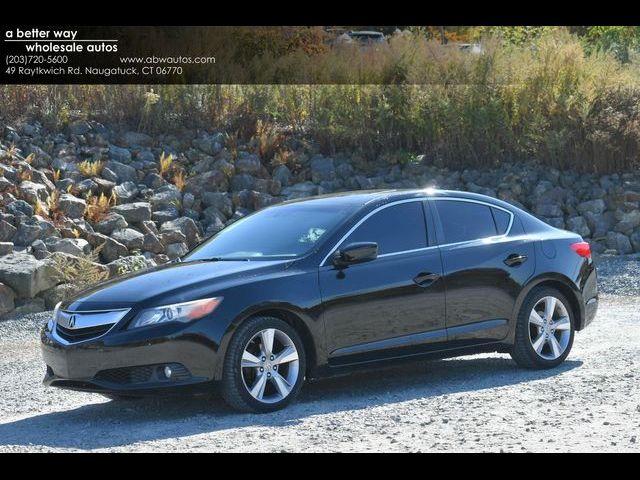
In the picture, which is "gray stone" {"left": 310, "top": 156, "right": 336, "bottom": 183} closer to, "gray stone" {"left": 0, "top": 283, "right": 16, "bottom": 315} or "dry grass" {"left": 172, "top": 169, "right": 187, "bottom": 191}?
"dry grass" {"left": 172, "top": 169, "right": 187, "bottom": 191}

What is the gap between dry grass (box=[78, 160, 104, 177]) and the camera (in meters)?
19.6

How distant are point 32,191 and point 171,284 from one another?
384 inches

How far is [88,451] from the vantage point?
Result: 750cm

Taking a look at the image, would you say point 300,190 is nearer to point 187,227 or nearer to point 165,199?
point 165,199

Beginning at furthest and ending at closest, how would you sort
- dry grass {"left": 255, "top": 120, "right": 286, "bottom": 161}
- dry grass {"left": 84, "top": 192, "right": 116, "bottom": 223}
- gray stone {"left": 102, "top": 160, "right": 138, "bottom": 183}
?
dry grass {"left": 255, "top": 120, "right": 286, "bottom": 161}, gray stone {"left": 102, "top": 160, "right": 138, "bottom": 183}, dry grass {"left": 84, "top": 192, "right": 116, "bottom": 223}

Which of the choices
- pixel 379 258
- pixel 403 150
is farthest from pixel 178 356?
pixel 403 150

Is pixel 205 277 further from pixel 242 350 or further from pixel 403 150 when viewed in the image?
pixel 403 150

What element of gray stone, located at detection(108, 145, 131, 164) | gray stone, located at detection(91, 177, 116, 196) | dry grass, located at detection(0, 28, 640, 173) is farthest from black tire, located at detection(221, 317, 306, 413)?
dry grass, located at detection(0, 28, 640, 173)

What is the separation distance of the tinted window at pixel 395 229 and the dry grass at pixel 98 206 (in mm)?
8879

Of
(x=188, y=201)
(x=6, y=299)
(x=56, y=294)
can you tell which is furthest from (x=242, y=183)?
(x=6, y=299)

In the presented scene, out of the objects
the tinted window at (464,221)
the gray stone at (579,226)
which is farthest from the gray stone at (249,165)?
the tinted window at (464,221)

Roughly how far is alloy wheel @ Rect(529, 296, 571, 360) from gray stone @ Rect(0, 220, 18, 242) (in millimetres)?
8694

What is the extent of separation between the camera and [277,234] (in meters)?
9.80

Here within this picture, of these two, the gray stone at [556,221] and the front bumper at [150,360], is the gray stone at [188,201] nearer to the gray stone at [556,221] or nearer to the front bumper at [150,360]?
the gray stone at [556,221]
